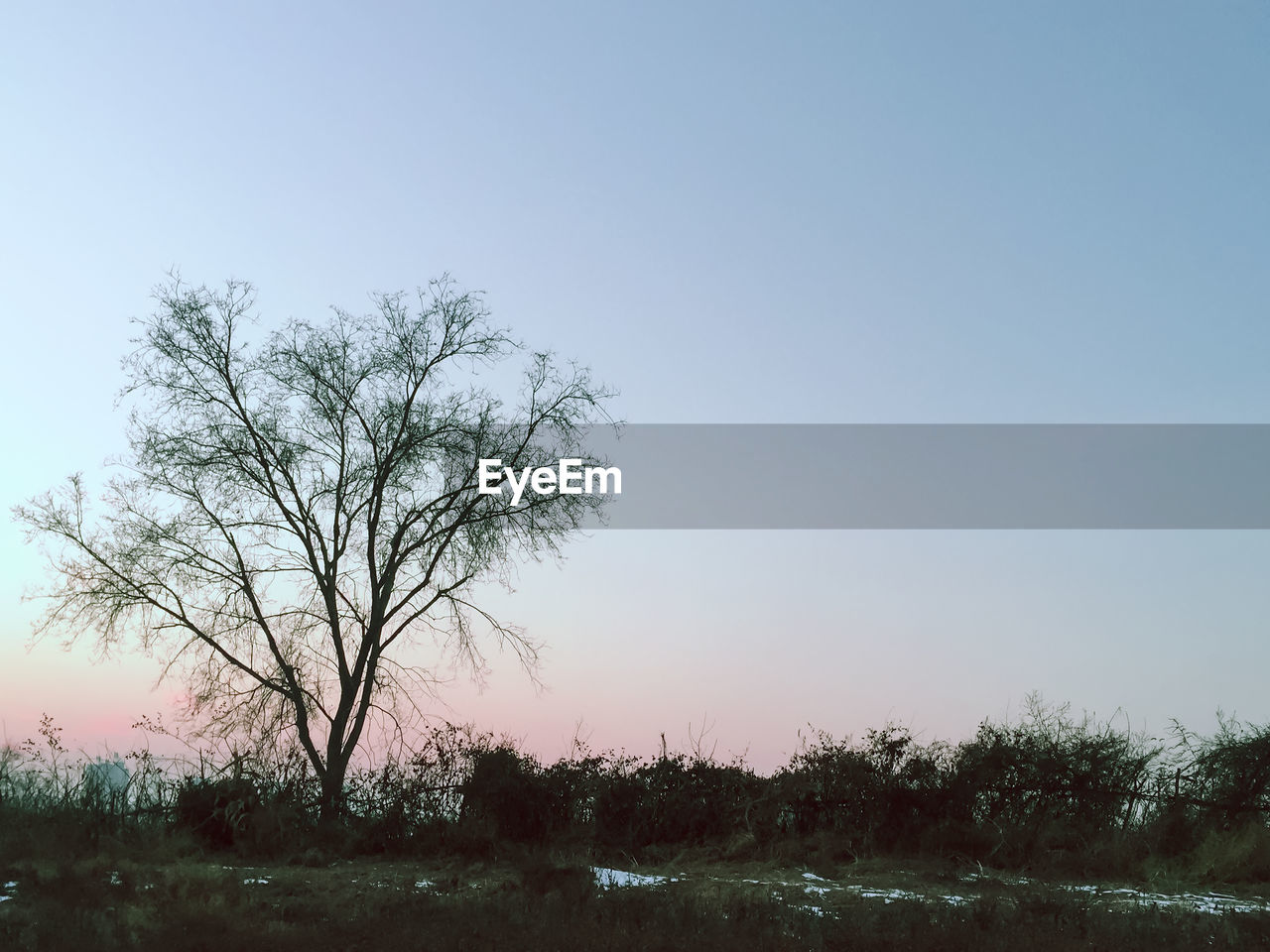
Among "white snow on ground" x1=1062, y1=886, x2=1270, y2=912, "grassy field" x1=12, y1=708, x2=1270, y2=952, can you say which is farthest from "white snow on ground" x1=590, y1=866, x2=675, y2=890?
"white snow on ground" x1=1062, y1=886, x2=1270, y2=912

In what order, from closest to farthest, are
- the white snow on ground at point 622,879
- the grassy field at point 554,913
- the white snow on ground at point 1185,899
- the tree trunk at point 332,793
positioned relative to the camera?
the grassy field at point 554,913
the white snow on ground at point 1185,899
the white snow on ground at point 622,879
the tree trunk at point 332,793

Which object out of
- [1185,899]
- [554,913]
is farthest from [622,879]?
[1185,899]

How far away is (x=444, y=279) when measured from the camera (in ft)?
82.7

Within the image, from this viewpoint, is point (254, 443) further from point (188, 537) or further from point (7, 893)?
point (7, 893)

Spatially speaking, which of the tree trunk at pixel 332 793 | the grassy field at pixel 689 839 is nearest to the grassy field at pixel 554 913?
the grassy field at pixel 689 839

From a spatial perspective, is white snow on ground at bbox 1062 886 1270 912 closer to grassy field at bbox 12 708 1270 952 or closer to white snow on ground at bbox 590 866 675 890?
grassy field at bbox 12 708 1270 952

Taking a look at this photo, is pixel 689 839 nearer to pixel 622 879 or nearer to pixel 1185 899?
pixel 622 879

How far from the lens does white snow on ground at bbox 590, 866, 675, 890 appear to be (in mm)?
15409

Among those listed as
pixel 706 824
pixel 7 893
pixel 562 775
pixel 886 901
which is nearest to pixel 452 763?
pixel 562 775

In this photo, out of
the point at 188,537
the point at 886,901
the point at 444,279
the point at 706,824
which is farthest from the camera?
the point at 444,279

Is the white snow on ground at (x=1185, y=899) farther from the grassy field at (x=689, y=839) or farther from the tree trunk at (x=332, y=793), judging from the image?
the tree trunk at (x=332, y=793)

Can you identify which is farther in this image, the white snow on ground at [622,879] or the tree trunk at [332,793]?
the tree trunk at [332,793]

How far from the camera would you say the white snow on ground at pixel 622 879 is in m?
15.4

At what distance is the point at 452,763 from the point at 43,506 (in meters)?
11.1
